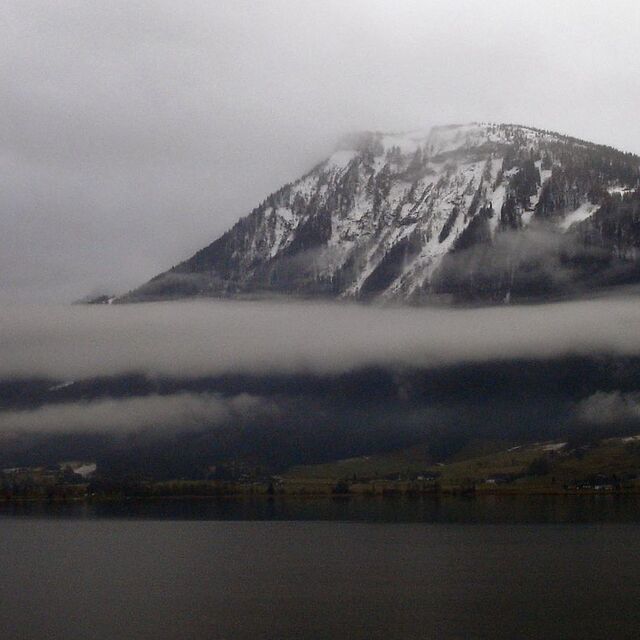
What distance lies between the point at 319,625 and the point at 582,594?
112ft

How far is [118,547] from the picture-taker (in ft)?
651

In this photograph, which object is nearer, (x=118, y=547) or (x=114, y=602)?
(x=114, y=602)

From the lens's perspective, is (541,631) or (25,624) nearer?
(541,631)

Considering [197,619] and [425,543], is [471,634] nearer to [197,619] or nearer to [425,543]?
[197,619]

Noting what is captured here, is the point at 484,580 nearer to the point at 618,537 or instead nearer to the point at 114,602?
the point at 114,602

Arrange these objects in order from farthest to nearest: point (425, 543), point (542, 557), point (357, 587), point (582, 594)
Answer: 1. point (425, 543)
2. point (542, 557)
3. point (357, 587)
4. point (582, 594)

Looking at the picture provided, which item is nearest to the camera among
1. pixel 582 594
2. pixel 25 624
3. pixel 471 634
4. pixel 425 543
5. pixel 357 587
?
pixel 471 634

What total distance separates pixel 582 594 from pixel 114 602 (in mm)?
53704

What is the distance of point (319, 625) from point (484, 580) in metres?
36.3

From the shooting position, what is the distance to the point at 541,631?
340ft

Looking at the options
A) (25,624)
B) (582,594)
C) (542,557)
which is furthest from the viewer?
(542,557)

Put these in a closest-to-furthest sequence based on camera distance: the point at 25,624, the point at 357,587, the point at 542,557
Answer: the point at 25,624, the point at 357,587, the point at 542,557

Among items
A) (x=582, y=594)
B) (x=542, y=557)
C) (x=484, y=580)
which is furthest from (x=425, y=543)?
(x=582, y=594)

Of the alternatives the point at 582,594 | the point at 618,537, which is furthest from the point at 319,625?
the point at 618,537
